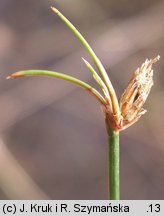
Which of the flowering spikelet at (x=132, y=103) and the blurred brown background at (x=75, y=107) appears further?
the blurred brown background at (x=75, y=107)

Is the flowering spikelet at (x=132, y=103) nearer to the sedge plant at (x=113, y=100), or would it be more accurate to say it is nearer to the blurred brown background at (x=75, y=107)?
the sedge plant at (x=113, y=100)

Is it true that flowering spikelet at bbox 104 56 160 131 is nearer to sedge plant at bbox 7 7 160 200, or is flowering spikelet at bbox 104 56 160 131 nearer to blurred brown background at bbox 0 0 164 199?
sedge plant at bbox 7 7 160 200

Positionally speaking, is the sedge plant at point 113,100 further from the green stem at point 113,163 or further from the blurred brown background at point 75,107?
the blurred brown background at point 75,107

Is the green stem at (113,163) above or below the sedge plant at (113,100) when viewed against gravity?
below

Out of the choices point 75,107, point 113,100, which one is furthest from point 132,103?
point 75,107

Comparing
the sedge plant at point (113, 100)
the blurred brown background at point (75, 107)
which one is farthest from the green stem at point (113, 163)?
the blurred brown background at point (75, 107)

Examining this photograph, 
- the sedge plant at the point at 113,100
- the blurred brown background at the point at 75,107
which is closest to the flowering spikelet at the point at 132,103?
the sedge plant at the point at 113,100

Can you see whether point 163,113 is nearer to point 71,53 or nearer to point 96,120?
point 96,120
